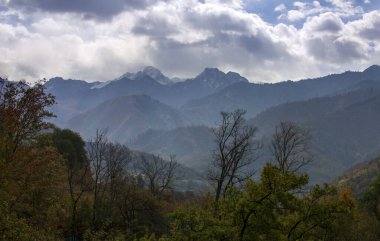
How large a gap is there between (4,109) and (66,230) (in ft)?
83.0

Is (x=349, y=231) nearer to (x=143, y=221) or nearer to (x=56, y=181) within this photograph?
(x=143, y=221)

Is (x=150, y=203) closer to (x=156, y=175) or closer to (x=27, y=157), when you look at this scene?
(x=156, y=175)

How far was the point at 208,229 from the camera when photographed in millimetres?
19391

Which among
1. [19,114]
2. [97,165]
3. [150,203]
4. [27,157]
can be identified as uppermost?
[19,114]

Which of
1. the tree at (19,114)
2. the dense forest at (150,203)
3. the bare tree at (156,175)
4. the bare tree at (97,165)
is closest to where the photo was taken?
the dense forest at (150,203)

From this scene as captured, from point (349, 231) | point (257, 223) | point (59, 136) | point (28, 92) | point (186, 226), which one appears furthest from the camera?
point (59, 136)

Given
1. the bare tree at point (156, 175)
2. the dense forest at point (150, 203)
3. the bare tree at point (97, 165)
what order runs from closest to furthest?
the dense forest at point (150, 203) < the bare tree at point (97, 165) < the bare tree at point (156, 175)

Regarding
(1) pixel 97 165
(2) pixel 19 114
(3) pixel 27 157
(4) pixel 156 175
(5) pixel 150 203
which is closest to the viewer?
(3) pixel 27 157

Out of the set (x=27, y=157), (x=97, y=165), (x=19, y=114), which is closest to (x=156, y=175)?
(x=97, y=165)

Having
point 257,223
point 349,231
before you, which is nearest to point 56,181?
point 257,223

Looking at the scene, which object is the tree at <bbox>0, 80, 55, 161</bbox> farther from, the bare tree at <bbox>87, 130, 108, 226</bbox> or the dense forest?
the bare tree at <bbox>87, 130, 108, 226</bbox>

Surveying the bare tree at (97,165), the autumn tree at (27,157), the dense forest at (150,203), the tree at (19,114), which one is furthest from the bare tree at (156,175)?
the tree at (19,114)

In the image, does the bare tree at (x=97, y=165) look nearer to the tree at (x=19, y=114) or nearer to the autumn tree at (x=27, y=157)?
the autumn tree at (x=27, y=157)

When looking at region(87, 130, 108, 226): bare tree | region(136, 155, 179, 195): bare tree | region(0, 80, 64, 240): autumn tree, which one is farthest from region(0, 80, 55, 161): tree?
region(136, 155, 179, 195): bare tree
